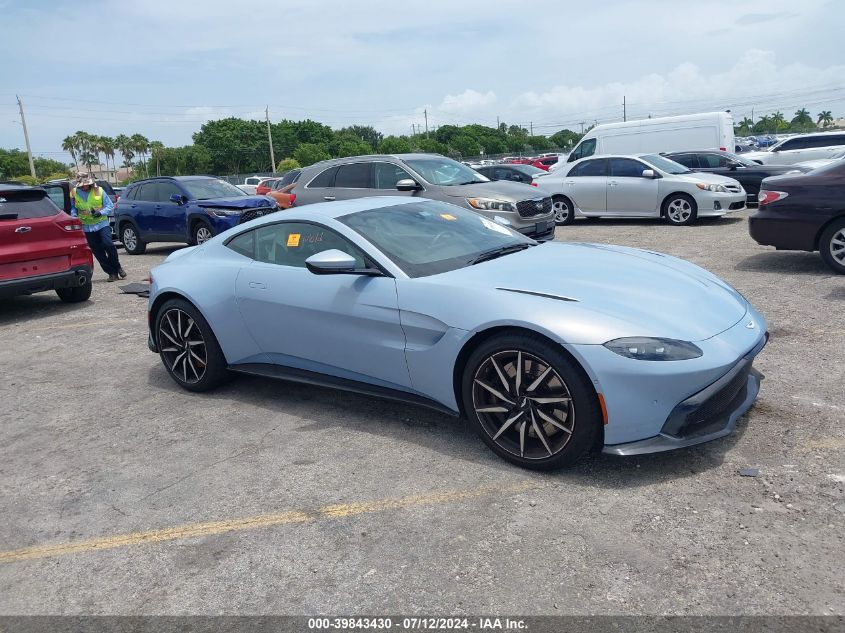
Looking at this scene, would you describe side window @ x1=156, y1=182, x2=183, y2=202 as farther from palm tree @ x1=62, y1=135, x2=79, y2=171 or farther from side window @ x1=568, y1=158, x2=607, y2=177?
palm tree @ x1=62, y1=135, x2=79, y2=171

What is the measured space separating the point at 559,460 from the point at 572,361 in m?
0.52

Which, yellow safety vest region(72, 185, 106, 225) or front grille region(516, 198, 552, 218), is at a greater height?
yellow safety vest region(72, 185, 106, 225)

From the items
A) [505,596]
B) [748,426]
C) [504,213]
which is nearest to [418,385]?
[505,596]

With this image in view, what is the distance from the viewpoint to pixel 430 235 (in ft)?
15.9

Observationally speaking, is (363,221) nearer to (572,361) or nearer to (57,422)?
(572,361)

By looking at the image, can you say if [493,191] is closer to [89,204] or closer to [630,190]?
[630,190]

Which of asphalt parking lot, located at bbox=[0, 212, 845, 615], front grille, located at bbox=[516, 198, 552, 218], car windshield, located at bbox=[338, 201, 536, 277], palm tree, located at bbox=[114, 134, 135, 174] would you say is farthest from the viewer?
palm tree, located at bbox=[114, 134, 135, 174]

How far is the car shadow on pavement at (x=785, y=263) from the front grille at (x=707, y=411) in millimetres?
5318

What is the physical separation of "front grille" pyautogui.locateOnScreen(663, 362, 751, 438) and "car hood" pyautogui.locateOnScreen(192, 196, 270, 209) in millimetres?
11242

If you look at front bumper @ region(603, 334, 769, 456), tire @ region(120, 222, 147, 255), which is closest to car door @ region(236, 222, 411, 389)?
front bumper @ region(603, 334, 769, 456)

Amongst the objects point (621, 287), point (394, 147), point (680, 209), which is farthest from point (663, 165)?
point (394, 147)

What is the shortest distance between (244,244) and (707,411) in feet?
11.2

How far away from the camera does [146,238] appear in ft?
49.3

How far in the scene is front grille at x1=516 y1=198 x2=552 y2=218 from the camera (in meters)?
10.5
